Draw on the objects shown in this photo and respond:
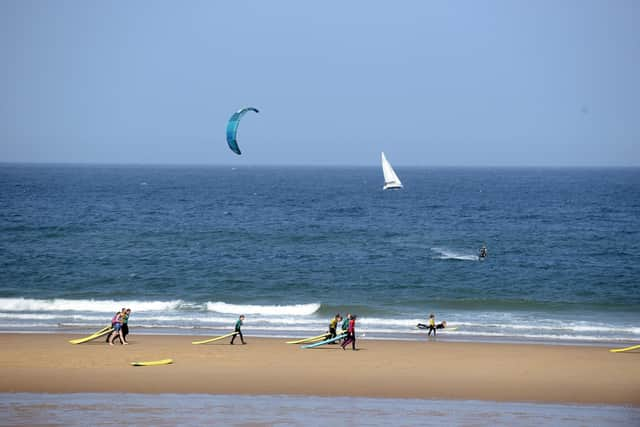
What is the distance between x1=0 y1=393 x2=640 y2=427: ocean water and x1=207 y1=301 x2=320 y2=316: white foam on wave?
600 inches

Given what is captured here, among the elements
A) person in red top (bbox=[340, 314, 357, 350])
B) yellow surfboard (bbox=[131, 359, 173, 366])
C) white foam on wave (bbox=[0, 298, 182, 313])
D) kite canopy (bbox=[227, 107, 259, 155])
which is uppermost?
kite canopy (bbox=[227, 107, 259, 155])

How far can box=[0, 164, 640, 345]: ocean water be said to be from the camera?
31703mm

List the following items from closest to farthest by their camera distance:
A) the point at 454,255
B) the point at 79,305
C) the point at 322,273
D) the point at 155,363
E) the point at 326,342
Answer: the point at 155,363, the point at 326,342, the point at 79,305, the point at 322,273, the point at 454,255

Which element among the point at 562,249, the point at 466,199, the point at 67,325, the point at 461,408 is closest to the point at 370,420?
the point at 461,408

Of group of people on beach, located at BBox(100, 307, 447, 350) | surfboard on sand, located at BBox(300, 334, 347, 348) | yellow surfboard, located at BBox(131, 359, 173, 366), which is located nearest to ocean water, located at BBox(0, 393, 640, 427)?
yellow surfboard, located at BBox(131, 359, 173, 366)

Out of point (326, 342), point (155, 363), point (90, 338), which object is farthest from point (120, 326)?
point (326, 342)

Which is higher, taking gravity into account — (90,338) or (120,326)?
(120,326)

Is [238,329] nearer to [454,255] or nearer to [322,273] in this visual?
[322,273]

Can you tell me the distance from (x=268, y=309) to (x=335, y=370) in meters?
13.3

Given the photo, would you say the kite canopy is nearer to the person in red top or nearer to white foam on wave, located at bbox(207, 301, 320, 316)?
white foam on wave, located at bbox(207, 301, 320, 316)

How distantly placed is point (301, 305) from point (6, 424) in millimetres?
19955

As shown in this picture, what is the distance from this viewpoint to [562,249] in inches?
2064

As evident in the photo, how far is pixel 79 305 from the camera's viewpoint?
35406 millimetres

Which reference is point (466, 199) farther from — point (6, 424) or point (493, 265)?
point (6, 424)
